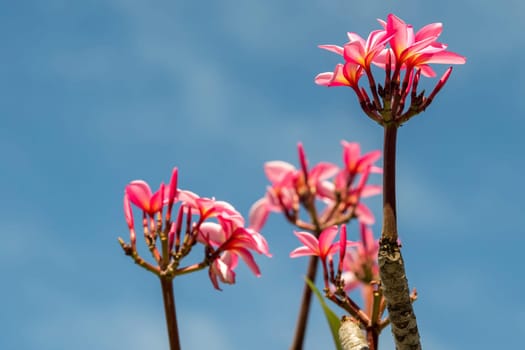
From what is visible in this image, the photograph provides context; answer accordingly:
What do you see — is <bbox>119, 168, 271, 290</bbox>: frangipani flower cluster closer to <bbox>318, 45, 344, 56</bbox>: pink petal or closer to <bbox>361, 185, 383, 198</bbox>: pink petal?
<bbox>318, 45, 344, 56</bbox>: pink petal

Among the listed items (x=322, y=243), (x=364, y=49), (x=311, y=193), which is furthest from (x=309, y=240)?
(x=311, y=193)

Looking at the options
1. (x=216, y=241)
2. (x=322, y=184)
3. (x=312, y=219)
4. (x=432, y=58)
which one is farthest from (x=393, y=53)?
(x=322, y=184)

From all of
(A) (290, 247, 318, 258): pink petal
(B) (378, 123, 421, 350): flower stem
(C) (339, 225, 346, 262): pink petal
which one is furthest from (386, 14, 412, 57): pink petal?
(A) (290, 247, 318, 258): pink petal

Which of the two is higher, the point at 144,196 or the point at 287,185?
the point at 287,185

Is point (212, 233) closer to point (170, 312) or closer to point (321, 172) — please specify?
point (170, 312)

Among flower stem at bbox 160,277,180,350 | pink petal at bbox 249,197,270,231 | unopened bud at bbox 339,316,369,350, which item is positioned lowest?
unopened bud at bbox 339,316,369,350

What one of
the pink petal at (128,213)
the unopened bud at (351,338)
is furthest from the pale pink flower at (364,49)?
the pink petal at (128,213)

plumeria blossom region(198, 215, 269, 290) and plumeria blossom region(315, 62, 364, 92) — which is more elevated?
plumeria blossom region(315, 62, 364, 92)
